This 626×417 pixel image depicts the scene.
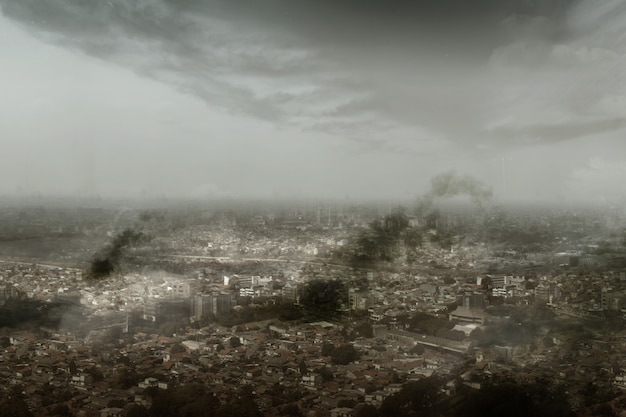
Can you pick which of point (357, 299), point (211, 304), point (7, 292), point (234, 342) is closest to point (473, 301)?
point (357, 299)

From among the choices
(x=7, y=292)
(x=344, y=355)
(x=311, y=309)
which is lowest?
(x=344, y=355)

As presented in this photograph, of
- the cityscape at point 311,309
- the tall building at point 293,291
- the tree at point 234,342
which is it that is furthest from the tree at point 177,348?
the tall building at point 293,291

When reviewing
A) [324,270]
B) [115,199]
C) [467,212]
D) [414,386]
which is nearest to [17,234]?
[115,199]

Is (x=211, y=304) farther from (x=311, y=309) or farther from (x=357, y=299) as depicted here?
(x=357, y=299)

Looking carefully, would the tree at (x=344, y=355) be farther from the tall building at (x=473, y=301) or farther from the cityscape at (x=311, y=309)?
the tall building at (x=473, y=301)

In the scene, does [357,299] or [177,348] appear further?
[357,299]

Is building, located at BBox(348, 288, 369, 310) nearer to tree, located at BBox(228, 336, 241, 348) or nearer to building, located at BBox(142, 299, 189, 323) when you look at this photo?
tree, located at BBox(228, 336, 241, 348)

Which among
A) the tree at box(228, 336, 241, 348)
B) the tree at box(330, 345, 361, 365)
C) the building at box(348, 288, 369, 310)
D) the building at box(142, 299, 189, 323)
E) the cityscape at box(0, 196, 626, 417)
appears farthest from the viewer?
the building at box(348, 288, 369, 310)

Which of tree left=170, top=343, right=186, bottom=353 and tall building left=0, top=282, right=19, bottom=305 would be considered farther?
tall building left=0, top=282, right=19, bottom=305

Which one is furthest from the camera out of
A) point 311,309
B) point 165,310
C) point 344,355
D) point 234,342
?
point 311,309

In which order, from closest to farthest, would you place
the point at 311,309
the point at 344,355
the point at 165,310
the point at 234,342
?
the point at 344,355
the point at 234,342
the point at 165,310
the point at 311,309

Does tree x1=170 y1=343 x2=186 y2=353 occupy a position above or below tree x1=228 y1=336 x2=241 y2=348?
below

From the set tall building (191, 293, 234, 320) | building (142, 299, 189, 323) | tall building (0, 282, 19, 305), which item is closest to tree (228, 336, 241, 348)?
tall building (191, 293, 234, 320)
